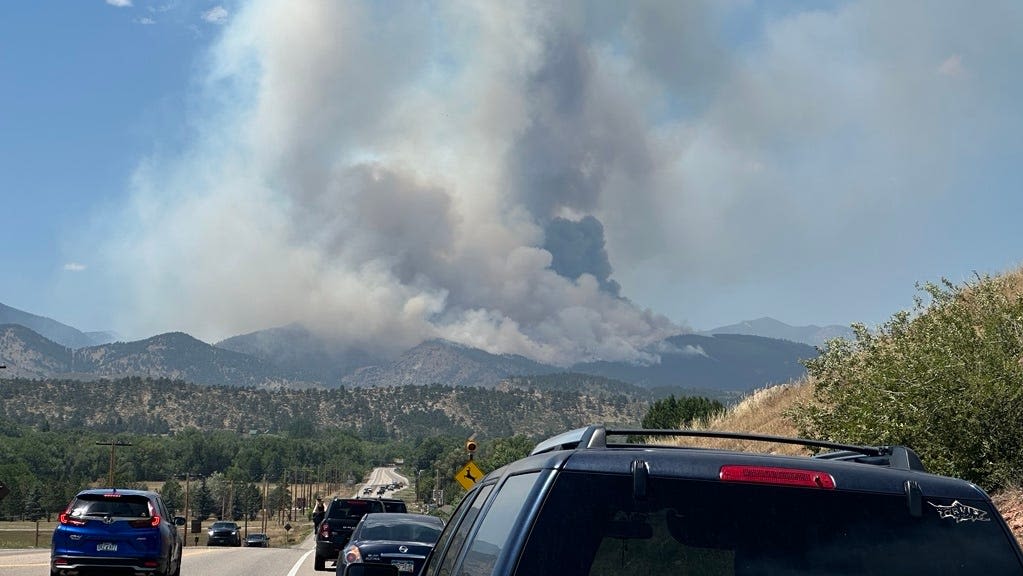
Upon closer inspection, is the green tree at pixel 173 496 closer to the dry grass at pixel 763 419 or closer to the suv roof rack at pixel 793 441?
the dry grass at pixel 763 419

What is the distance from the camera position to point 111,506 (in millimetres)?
20359

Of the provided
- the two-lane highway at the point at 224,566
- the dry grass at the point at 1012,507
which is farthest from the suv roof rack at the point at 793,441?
the two-lane highway at the point at 224,566

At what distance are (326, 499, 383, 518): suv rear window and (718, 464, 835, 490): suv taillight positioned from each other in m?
27.0

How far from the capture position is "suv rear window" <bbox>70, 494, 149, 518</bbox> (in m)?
20.2

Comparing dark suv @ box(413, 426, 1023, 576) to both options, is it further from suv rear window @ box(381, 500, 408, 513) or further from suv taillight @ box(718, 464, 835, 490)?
suv rear window @ box(381, 500, 408, 513)

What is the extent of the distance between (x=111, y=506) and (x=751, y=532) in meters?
18.7

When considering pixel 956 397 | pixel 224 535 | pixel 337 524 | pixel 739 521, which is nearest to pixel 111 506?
pixel 337 524

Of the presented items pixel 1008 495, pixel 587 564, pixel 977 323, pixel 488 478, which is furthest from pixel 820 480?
pixel 977 323

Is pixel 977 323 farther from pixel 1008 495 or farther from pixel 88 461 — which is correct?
pixel 88 461

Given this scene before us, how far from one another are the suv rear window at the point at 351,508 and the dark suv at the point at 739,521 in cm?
2686

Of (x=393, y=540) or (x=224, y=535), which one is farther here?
(x=224, y=535)

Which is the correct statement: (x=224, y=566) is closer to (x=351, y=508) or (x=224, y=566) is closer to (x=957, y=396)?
(x=351, y=508)

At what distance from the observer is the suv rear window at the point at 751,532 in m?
3.48

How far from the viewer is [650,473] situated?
11.8 feet
